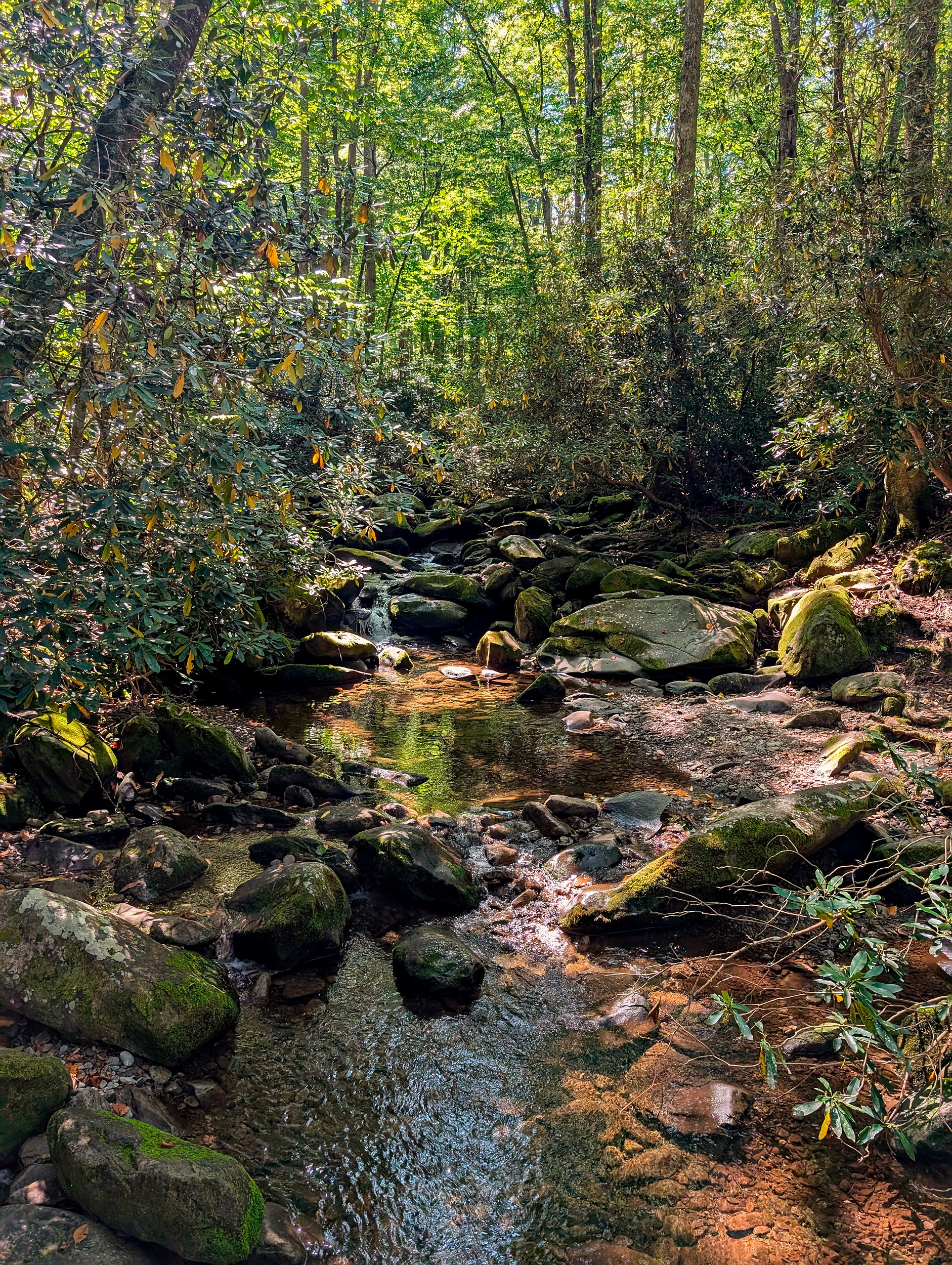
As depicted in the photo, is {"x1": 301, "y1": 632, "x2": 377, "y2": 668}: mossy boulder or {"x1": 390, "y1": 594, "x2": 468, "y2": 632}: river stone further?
{"x1": 390, "y1": 594, "x2": 468, "y2": 632}: river stone

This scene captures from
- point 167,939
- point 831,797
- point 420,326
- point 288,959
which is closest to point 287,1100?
point 288,959

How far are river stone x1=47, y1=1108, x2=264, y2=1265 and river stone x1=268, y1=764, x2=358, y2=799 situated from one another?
13.2 feet

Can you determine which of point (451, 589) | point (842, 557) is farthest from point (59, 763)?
point (842, 557)

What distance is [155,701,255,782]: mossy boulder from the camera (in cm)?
685

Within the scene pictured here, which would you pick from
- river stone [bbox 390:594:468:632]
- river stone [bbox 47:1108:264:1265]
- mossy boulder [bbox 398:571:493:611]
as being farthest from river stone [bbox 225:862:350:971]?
mossy boulder [bbox 398:571:493:611]

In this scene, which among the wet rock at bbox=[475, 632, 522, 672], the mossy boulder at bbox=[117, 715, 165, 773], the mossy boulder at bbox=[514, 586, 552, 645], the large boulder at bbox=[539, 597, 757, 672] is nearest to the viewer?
the mossy boulder at bbox=[117, 715, 165, 773]

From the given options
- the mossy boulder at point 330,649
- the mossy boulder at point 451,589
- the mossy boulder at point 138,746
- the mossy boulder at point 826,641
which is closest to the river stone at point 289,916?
the mossy boulder at point 138,746

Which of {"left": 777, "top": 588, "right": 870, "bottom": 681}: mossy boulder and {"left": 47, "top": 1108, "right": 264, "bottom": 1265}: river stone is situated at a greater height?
{"left": 777, "top": 588, "right": 870, "bottom": 681}: mossy boulder

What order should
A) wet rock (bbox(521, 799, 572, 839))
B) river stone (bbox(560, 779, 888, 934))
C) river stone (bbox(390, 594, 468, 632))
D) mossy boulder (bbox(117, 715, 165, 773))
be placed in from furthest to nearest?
1. river stone (bbox(390, 594, 468, 632))
2. mossy boulder (bbox(117, 715, 165, 773))
3. wet rock (bbox(521, 799, 572, 839))
4. river stone (bbox(560, 779, 888, 934))

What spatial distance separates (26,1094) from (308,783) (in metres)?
3.95

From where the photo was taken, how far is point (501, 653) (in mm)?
11203

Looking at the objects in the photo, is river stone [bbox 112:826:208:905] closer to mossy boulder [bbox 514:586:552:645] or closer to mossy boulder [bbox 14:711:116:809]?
mossy boulder [bbox 14:711:116:809]

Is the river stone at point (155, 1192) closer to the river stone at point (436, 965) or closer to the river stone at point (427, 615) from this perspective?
the river stone at point (436, 965)

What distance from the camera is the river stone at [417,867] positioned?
5.14 meters
